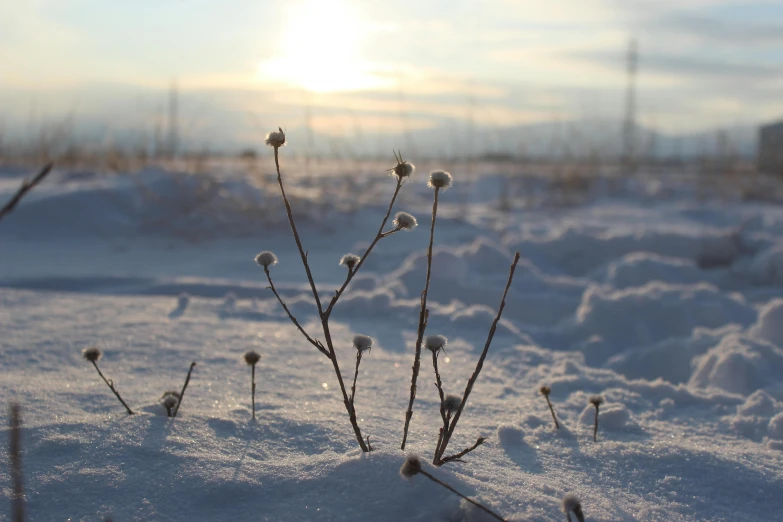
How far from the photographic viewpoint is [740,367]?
2.35 m

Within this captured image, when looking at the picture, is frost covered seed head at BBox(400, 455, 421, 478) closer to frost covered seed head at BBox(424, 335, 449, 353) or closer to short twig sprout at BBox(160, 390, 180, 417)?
frost covered seed head at BBox(424, 335, 449, 353)

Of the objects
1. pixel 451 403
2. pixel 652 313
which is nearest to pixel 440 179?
pixel 451 403

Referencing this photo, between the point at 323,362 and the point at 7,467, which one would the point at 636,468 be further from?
the point at 7,467

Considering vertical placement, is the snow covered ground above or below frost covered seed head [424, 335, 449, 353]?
below

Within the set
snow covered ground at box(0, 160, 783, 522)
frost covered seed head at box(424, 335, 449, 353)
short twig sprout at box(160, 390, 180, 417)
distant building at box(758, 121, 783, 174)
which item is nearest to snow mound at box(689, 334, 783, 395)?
snow covered ground at box(0, 160, 783, 522)

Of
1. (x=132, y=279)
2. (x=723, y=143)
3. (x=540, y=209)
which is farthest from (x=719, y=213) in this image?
(x=132, y=279)

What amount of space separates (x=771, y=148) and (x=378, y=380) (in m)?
21.8

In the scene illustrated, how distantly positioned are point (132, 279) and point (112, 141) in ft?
21.5

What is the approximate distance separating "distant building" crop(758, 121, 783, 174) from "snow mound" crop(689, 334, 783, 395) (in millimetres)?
14254

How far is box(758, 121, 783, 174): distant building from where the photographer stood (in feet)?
54.2

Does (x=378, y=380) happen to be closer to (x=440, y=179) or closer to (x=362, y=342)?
(x=362, y=342)

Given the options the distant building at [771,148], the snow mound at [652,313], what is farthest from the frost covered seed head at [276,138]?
the distant building at [771,148]

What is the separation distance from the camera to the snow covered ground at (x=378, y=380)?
4.02ft

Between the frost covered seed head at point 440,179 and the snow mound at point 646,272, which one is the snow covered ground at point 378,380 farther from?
the frost covered seed head at point 440,179
